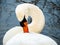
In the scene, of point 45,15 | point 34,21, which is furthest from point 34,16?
point 45,15

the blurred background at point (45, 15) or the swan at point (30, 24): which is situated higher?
the swan at point (30, 24)

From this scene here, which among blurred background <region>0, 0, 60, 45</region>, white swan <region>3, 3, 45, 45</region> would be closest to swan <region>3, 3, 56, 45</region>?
white swan <region>3, 3, 45, 45</region>

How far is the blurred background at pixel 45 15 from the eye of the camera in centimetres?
250

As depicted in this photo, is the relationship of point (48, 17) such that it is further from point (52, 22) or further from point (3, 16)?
point (3, 16)

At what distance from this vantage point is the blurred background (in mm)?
2496

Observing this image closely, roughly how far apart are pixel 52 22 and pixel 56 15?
120 millimetres

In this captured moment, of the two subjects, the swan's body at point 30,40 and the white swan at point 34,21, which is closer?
the swan's body at point 30,40

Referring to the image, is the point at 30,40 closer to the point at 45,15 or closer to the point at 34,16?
the point at 34,16

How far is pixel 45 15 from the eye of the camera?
8.35 feet

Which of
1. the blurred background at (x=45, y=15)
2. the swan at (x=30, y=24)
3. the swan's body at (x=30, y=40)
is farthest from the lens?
the blurred background at (x=45, y=15)

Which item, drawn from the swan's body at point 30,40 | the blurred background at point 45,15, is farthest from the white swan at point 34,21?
the blurred background at point 45,15

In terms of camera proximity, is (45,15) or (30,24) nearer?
(30,24)

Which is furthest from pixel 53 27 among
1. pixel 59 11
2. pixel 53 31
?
pixel 59 11

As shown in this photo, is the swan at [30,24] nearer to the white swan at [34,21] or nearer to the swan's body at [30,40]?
the white swan at [34,21]
